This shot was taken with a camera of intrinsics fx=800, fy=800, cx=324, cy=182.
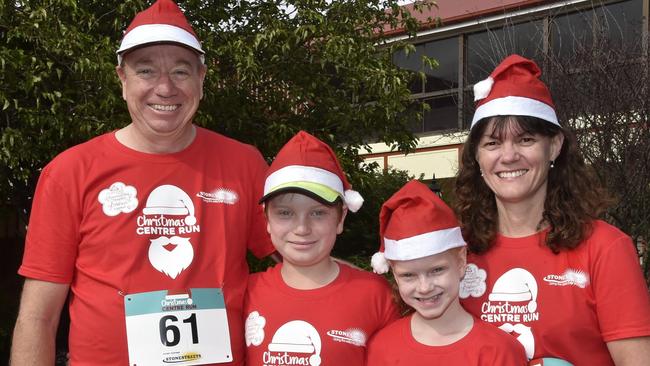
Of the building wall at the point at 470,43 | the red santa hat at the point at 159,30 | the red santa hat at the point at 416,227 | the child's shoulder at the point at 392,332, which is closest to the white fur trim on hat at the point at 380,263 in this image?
the red santa hat at the point at 416,227

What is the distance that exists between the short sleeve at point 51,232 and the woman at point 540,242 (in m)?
1.48

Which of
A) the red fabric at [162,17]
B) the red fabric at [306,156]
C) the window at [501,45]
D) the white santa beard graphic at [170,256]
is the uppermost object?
the window at [501,45]

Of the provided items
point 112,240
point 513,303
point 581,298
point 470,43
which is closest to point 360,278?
point 513,303

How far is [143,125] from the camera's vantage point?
3.07 metres

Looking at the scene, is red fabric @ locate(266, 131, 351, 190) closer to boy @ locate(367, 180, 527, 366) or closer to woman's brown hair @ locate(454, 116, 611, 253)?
boy @ locate(367, 180, 527, 366)

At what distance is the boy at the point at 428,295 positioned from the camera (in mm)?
2822

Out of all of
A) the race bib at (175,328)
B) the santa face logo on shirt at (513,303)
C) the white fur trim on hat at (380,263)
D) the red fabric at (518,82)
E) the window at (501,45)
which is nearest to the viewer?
the santa face logo on shirt at (513,303)

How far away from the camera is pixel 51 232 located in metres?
2.93

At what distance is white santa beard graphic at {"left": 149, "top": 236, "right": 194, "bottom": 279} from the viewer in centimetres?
299

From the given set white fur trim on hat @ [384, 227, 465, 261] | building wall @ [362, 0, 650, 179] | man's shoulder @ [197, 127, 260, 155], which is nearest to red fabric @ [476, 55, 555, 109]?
white fur trim on hat @ [384, 227, 465, 261]

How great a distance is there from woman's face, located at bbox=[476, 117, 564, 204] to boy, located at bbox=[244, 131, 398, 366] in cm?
59

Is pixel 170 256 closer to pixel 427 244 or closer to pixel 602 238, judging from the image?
pixel 427 244

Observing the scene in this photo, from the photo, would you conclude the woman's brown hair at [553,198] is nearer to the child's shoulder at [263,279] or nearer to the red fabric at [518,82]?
the red fabric at [518,82]

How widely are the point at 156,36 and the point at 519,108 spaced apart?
1.41 meters
